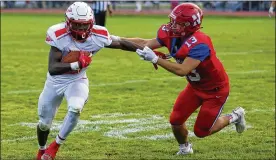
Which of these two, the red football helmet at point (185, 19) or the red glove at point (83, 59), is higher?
the red football helmet at point (185, 19)

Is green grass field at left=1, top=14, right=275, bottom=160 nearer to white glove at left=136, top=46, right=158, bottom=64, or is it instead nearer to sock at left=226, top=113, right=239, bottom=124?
sock at left=226, top=113, right=239, bottom=124

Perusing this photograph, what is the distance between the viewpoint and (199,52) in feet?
18.9

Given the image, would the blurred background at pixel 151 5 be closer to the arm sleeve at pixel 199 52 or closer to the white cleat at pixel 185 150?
the white cleat at pixel 185 150

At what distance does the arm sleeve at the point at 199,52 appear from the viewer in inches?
226

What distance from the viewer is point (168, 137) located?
25.1ft

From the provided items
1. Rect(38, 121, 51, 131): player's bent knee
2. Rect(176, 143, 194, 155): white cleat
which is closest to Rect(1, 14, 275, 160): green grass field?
Rect(176, 143, 194, 155): white cleat

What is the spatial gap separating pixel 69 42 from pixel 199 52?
3.90 ft

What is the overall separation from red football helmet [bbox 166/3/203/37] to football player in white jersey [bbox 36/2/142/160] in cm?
56

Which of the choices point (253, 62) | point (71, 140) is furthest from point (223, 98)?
point (253, 62)

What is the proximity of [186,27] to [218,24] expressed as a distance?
2048 cm

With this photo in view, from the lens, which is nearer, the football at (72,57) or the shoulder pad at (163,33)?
the football at (72,57)

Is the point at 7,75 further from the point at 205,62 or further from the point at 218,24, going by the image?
the point at 218,24

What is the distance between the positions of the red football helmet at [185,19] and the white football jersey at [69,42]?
0.66 meters

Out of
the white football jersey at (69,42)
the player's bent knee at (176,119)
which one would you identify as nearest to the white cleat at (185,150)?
the player's bent knee at (176,119)
